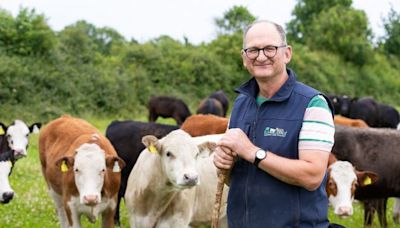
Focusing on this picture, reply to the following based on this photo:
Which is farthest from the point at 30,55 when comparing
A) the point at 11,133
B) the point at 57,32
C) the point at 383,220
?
the point at 383,220

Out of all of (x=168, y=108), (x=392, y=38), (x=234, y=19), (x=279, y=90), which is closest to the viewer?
(x=279, y=90)

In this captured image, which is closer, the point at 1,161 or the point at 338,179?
the point at 338,179

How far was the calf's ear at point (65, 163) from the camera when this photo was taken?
6.38 meters

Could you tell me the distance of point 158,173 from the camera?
5672 mm

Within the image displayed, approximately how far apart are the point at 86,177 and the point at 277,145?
3.68 m

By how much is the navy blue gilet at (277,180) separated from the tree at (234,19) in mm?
40121

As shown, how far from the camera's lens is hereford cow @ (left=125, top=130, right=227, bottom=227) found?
5418 mm

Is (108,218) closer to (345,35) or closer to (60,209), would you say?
(60,209)

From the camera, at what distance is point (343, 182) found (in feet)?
21.5

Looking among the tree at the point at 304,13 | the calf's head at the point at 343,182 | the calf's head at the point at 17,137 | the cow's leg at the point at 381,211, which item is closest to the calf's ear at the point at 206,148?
the calf's head at the point at 343,182

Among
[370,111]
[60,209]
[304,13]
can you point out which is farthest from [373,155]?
[304,13]

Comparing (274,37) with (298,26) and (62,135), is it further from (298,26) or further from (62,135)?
(298,26)

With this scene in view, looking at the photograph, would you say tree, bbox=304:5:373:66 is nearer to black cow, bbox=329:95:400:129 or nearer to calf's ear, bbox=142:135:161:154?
black cow, bbox=329:95:400:129

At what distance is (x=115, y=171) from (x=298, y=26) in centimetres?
5424
